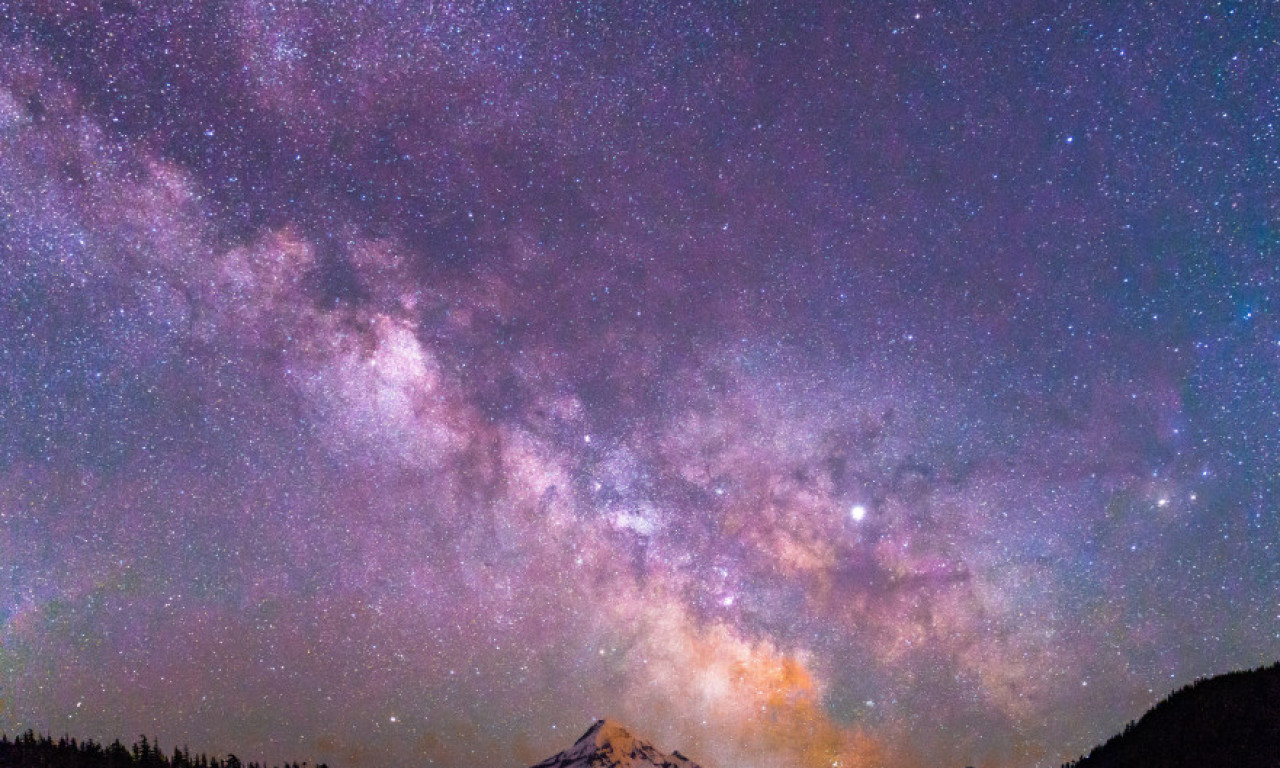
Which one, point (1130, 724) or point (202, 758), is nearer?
point (1130, 724)

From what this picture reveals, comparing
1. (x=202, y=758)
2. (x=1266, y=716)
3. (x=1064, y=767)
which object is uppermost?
(x=202, y=758)

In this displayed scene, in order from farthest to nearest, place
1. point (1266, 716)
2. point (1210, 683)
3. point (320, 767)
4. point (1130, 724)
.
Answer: point (320, 767) → point (1130, 724) → point (1210, 683) → point (1266, 716)

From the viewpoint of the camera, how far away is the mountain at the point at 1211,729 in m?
53.8

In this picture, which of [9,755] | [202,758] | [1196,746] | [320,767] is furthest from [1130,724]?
[9,755]

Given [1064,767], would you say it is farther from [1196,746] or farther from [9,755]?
[9,755]

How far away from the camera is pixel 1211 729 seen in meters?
58.2

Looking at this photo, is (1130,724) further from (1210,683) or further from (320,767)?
(320,767)

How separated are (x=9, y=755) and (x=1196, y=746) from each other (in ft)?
350

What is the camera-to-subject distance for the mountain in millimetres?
53781

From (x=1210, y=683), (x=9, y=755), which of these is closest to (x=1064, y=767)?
(x=1210, y=683)

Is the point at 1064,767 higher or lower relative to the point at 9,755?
lower

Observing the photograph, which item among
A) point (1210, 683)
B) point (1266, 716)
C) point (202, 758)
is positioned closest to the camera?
point (1266, 716)

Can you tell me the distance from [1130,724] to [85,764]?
341ft

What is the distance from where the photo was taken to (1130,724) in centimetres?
7131
